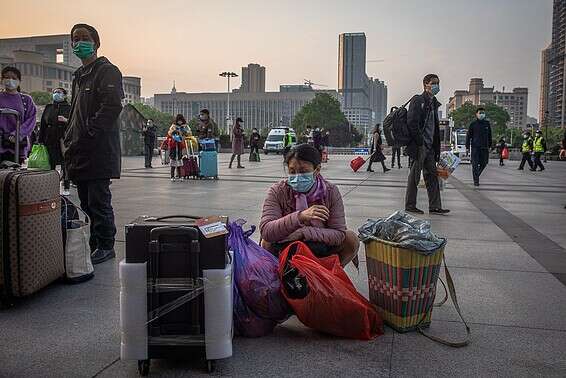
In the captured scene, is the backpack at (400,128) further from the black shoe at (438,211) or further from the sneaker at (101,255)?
the sneaker at (101,255)

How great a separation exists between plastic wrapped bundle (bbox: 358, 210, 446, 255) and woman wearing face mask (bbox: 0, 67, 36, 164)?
14.6ft

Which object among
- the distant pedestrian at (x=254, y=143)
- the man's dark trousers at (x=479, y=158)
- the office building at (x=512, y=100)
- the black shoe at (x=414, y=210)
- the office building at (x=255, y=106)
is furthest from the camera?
the office building at (x=512, y=100)

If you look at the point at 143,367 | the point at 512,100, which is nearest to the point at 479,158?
the point at 143,367

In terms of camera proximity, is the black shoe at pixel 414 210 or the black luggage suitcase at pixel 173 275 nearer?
the black luggage suitcase at pixel 173 275

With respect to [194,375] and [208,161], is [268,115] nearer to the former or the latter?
[208,161]

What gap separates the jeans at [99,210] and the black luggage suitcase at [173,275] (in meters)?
2.46

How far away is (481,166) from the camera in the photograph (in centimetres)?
1390

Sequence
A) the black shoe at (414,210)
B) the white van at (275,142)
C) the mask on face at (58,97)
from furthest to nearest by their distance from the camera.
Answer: the white van at (275,142)
the mask on face at (58,97)
the black shoe at (414,210)

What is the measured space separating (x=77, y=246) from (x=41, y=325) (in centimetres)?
99

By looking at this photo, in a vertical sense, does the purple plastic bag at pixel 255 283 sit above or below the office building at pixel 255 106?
below

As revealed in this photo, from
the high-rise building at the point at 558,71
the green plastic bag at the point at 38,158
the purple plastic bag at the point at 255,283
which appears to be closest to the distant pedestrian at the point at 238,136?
the green plastic bag at the point at 38,158

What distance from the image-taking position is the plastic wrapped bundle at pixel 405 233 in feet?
10.6

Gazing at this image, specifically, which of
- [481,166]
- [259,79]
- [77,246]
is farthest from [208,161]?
[259,79]

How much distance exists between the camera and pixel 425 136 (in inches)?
329
